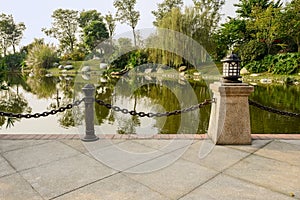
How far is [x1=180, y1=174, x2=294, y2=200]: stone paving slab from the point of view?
185 cm

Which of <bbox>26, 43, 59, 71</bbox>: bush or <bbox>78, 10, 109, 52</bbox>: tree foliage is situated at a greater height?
<bbox>78, 10, 109, 52</bbox>: tree foliage

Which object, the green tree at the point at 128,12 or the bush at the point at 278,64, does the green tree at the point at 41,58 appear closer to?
the green tree at the point at 128,12

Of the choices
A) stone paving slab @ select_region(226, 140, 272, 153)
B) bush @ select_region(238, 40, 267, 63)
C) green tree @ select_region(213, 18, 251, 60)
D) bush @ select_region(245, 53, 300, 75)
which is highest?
green tree @ select_region(213, 18, 251, 60)

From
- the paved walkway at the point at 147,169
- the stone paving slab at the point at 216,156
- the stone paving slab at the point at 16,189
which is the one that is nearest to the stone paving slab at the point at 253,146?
the paved walkway at the point at 147,169

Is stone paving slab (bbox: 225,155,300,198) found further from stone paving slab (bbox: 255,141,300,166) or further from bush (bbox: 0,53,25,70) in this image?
bush (bbox: 0,53,25,70)

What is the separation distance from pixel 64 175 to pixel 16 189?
0.42m

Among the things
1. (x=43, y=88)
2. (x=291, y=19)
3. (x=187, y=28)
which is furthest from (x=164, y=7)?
(x=43, y=88)

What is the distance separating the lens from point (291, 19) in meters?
18.9

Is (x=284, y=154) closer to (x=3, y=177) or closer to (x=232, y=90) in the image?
(x=232, y=90)

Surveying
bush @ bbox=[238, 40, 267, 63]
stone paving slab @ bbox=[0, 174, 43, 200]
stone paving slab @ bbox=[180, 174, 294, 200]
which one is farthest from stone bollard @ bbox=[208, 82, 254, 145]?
bush @ bbox=[238, 40, 267, 63]

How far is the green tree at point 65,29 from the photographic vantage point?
39344 millimetres

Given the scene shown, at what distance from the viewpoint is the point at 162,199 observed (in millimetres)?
1826

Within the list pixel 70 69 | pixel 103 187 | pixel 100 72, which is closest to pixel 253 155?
pixel 103 187

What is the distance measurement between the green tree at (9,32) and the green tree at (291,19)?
41.7m
